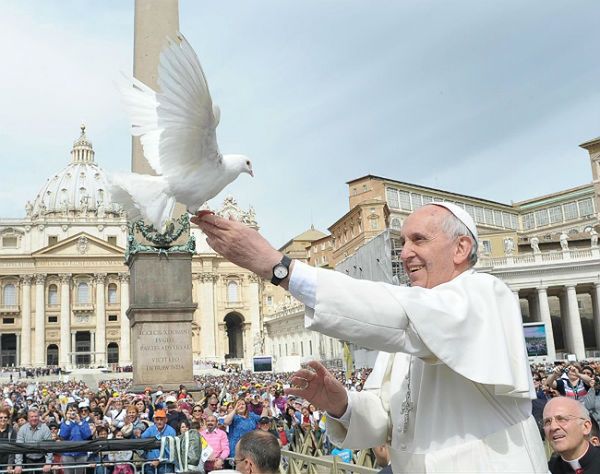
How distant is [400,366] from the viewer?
8.04 feet

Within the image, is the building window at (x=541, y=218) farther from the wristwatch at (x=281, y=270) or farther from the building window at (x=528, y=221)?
the wristwatch at (x=281, y=270)

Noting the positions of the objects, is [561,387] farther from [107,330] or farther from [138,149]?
[107,330]

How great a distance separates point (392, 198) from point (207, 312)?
36494mm

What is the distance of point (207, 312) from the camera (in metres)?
92.2

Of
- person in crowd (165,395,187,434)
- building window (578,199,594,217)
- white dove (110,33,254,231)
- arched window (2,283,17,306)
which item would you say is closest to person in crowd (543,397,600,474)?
white dove (110,33,254,231)

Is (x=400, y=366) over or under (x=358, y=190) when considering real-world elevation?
under

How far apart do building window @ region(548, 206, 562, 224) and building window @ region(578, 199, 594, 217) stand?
329 cm

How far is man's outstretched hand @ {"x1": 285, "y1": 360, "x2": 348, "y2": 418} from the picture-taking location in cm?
231

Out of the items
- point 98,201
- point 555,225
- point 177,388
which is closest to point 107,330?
point 98,201

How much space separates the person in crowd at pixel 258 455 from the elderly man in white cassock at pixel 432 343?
167 cm

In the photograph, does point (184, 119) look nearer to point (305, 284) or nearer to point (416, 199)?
point (305, 284)

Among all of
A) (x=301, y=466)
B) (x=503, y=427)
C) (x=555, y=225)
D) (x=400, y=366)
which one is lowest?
(x=301, y=466)

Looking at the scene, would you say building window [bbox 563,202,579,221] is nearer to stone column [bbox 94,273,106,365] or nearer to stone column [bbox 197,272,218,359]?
stone column [bbox 197,272,218,359]

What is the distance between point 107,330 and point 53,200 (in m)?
45.0
